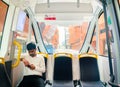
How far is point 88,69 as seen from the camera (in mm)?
3930

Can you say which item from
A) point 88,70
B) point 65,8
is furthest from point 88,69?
point 65,8

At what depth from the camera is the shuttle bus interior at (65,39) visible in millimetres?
2822

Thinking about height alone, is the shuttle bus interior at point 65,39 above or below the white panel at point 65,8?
below

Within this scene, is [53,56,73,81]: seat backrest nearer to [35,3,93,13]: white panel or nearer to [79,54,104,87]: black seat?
[79,54,104,87]: black seat

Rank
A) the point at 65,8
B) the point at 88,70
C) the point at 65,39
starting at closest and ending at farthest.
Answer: the point at 88,70 → the point at 65,8 → the point at 65,39

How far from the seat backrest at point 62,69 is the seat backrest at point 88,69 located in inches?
10.0

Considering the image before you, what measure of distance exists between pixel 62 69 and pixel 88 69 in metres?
0.56

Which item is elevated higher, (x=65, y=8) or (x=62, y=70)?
(x=65, y=8)

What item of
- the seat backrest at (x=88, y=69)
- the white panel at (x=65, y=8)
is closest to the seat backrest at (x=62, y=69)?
the seat backrest at (x=88, y=69)

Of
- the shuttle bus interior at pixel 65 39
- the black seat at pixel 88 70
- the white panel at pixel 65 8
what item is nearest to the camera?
the shuttle bus interior at pixel 65 39

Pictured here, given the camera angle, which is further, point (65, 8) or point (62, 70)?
point (65, 8)

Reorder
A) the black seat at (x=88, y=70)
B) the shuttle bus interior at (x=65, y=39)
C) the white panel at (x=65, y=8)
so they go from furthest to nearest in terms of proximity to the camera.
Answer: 1. the white panel at (x=65, y=8)
2. the black seat at (x=88, y=70)
3. the shuttle bus interior at (x=65, y=39)

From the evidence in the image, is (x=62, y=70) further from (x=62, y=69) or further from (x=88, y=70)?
(x=88, y=70)

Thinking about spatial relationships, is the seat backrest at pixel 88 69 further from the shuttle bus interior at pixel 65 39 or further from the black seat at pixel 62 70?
the black seat at pixel 62 70
